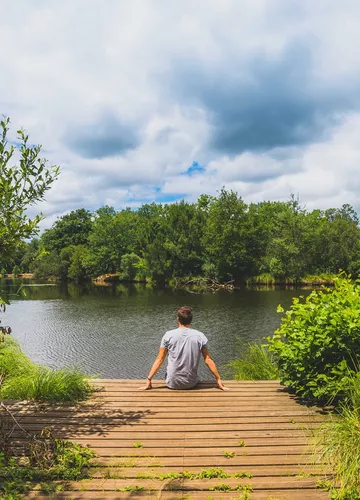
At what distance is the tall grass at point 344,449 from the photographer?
10.4ft

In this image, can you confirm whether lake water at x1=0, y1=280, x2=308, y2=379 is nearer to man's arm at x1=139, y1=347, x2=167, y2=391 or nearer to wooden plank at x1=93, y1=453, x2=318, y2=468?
man's arm at x1=139, y1=347, x2=167, y2=391

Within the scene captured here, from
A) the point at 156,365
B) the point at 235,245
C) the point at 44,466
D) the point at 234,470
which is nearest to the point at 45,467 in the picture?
the point at 44,466

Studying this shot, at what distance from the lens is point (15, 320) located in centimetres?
2819

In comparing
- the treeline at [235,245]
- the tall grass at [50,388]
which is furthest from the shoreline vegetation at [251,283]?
the tall grass at [50,388]

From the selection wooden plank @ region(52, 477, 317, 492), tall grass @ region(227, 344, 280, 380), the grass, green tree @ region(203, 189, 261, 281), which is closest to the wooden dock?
wooden plank @ region(52, 477, 317, 492)

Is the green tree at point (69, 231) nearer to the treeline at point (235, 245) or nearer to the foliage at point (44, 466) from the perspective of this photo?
the treeline at point (235, 245)

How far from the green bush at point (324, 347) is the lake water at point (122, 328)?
5.85 m

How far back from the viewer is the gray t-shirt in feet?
18.8

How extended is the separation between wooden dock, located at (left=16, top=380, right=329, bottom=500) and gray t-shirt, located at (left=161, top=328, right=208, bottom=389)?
178 mm

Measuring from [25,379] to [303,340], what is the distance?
13.1 feet

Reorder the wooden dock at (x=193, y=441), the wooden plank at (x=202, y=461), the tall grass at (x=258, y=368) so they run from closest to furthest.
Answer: the wooden dock at (x=193, y=441) → the wooden plank at (x=202, y=461) → the tall grass at (x=258, y=368)

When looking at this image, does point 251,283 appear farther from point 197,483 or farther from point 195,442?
point 197,483

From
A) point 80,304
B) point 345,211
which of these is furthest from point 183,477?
point 345,211

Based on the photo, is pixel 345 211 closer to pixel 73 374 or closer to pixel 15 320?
pixel 15 320
